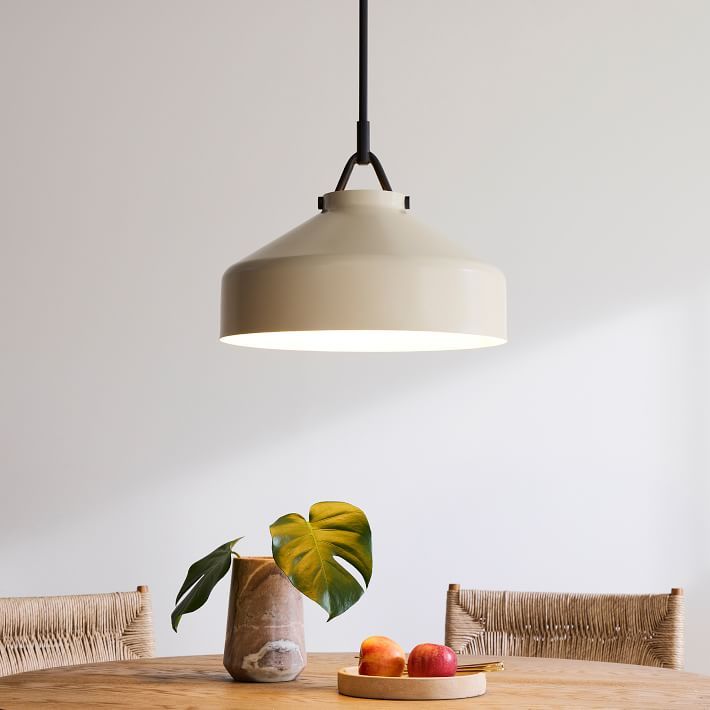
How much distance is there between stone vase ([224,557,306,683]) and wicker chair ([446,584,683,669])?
749mm

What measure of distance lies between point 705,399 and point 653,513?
0.36 metres

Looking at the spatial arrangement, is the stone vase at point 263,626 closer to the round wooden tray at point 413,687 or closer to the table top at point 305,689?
the table top at point 305,689

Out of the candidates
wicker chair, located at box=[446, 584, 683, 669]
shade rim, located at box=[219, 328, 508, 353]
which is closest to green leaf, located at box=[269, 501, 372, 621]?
shade rim, located at box=[219, 328, 508, 353]

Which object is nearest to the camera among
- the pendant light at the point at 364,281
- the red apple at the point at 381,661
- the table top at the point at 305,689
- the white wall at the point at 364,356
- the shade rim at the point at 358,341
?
the pendant light at the point at 364,281

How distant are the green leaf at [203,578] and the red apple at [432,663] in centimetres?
36

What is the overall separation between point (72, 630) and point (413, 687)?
1.04m

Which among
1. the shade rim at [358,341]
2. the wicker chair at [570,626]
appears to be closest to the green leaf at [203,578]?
the shade rim at [358,341]

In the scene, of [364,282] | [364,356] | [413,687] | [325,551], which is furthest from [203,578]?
[364,356]

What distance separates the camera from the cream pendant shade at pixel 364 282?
5.13 ft

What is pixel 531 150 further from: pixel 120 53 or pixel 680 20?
pixel 120 53

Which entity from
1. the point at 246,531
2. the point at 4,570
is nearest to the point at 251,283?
the point at 246,531

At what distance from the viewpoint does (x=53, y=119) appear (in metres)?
3.39

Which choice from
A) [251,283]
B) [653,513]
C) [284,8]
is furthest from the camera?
[284,8]

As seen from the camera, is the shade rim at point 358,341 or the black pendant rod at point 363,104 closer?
the black pendant rod at point 363,104
